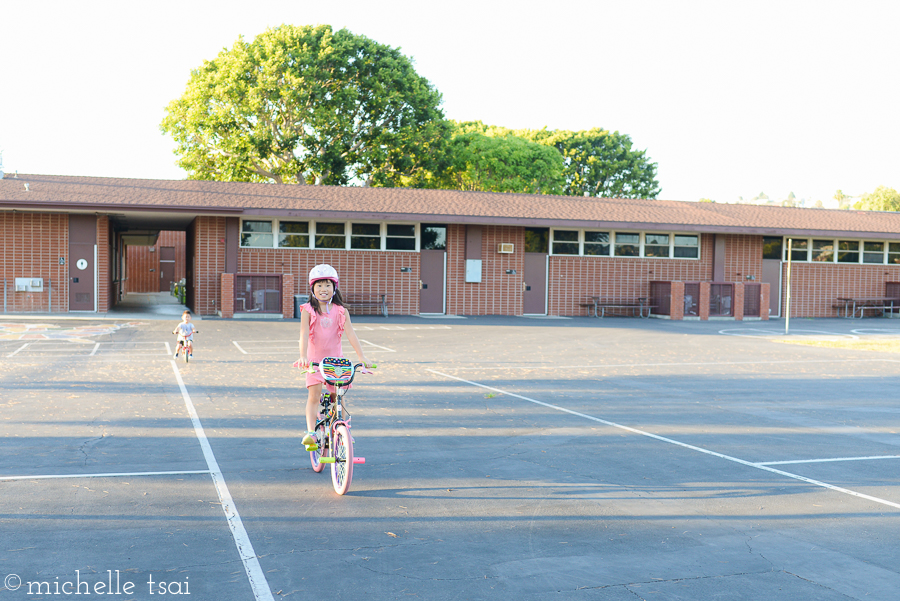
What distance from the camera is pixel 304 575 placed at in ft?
14.3

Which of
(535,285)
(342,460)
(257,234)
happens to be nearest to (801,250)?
(535,285)

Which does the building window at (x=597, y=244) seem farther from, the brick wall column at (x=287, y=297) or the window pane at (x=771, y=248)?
the brick wall column at (x=287, y=297)

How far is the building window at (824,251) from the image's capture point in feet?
115

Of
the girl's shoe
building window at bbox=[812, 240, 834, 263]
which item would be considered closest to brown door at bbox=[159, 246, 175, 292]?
building window at bbox=[812, 240, 834, 263]

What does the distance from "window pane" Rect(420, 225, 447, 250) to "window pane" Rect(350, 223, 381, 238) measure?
1.80 meters

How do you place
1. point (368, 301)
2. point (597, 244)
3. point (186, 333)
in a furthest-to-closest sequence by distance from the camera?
point (597, 244), point (368, 301), point (186, 333)

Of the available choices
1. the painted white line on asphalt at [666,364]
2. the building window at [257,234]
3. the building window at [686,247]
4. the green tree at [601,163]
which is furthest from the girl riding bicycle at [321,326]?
→ the green tree at [601,163]

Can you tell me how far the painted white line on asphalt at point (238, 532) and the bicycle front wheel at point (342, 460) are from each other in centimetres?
79

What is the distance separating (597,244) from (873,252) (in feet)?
44.2

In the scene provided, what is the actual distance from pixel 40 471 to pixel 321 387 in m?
2.39

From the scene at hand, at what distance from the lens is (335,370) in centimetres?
615

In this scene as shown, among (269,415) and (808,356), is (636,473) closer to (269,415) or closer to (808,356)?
(269,415)

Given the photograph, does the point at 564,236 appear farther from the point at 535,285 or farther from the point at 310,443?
the point at 310,443

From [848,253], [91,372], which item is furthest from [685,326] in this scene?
[91,372]
